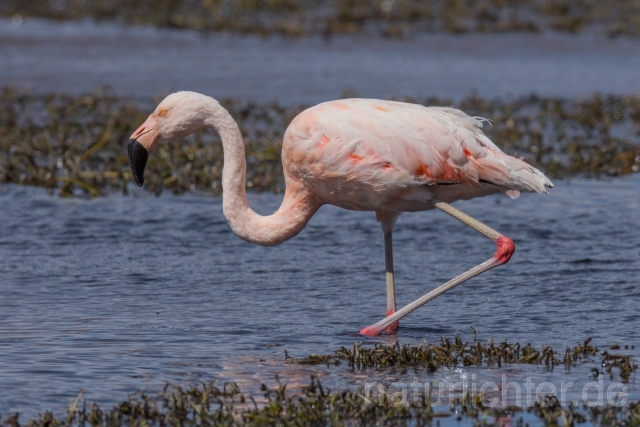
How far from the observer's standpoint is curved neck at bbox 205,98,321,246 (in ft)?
21.5

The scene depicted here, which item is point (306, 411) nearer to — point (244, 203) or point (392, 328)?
point (392, 328)

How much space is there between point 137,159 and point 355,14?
14.5m

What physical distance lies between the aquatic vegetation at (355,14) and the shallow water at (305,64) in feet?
1.30

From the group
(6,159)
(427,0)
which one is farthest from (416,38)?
(6,159)

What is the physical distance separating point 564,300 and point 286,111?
6.56 m

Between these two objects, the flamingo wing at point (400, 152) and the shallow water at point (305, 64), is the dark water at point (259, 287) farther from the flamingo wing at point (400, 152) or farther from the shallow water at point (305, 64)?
the shallow water at point (305, 64)

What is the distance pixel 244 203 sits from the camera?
21.6 feet

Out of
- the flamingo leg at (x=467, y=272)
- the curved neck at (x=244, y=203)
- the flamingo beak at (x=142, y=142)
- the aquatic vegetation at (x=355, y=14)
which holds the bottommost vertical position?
the flamingo leg at (x=467, y=272)

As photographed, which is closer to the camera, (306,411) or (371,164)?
(306,411)

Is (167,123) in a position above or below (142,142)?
above

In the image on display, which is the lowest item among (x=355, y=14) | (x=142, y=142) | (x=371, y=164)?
(x=371, y=164)

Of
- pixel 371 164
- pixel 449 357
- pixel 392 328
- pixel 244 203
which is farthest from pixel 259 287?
pixel 449 357

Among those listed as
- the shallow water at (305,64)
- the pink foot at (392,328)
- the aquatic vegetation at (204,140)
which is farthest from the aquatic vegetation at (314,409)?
the shallow water at (305,64)

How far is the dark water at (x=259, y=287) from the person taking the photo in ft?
19.1
